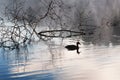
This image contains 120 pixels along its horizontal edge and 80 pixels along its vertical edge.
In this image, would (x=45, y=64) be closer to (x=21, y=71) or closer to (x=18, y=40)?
(x=21, y=71)

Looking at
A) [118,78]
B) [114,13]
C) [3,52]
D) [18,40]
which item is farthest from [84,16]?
[118,78]

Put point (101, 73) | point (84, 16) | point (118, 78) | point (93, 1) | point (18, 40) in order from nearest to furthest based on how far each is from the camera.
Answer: point (118, 78) < point (101, 73) < point (18, 40) < point (84, 16) < point (93, 1)

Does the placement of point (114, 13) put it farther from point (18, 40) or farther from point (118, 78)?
point (118, 78)

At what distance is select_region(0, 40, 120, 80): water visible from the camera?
14.2 m

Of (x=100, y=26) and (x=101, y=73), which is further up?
(x=100, y=26)

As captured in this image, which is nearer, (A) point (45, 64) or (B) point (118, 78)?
(B) point (118, 78)

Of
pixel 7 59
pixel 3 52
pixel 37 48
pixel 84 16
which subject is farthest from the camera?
pixel 84 16

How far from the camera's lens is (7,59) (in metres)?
18.3

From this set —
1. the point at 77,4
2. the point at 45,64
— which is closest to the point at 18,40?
the point at 45,64

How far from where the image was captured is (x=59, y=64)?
664 inches

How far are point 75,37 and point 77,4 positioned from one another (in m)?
14.4

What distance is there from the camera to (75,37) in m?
30.2

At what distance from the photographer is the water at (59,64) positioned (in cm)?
1420

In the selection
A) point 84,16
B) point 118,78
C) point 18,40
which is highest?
point 84,16
